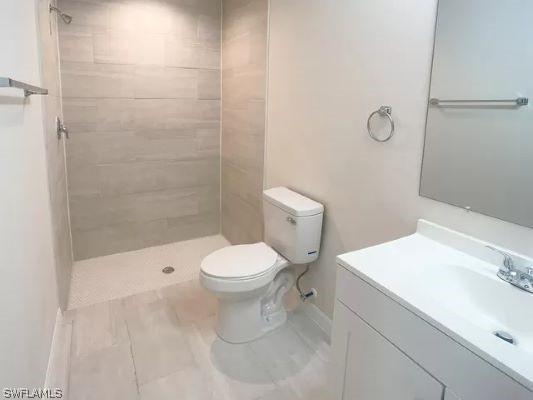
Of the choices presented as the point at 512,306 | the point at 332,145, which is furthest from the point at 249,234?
the point at 512,306

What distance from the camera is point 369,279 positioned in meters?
1.12

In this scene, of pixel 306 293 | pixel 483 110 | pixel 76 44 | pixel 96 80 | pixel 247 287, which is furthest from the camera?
pixel 96 80

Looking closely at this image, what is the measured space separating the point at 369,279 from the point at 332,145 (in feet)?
3.29

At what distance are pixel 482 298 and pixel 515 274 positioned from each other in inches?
5.0

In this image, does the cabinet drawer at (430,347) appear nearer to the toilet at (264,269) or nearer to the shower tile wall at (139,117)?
the toilet at (264,269)

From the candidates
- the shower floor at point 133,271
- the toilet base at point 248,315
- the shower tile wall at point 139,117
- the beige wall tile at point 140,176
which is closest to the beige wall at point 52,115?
the shower floor at point 133,271

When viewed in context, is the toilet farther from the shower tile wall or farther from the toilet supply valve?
the shower tile wall

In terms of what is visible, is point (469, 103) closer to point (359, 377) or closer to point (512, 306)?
point (512, 306)

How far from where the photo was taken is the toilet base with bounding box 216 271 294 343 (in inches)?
79.7

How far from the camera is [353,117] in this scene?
179cm

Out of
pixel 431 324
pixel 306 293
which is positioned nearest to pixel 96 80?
pixel 306 293

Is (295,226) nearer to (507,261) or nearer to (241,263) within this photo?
(241,263)

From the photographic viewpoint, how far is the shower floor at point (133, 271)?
256 centimetres

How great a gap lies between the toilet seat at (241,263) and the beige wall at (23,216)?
794 millimetres
